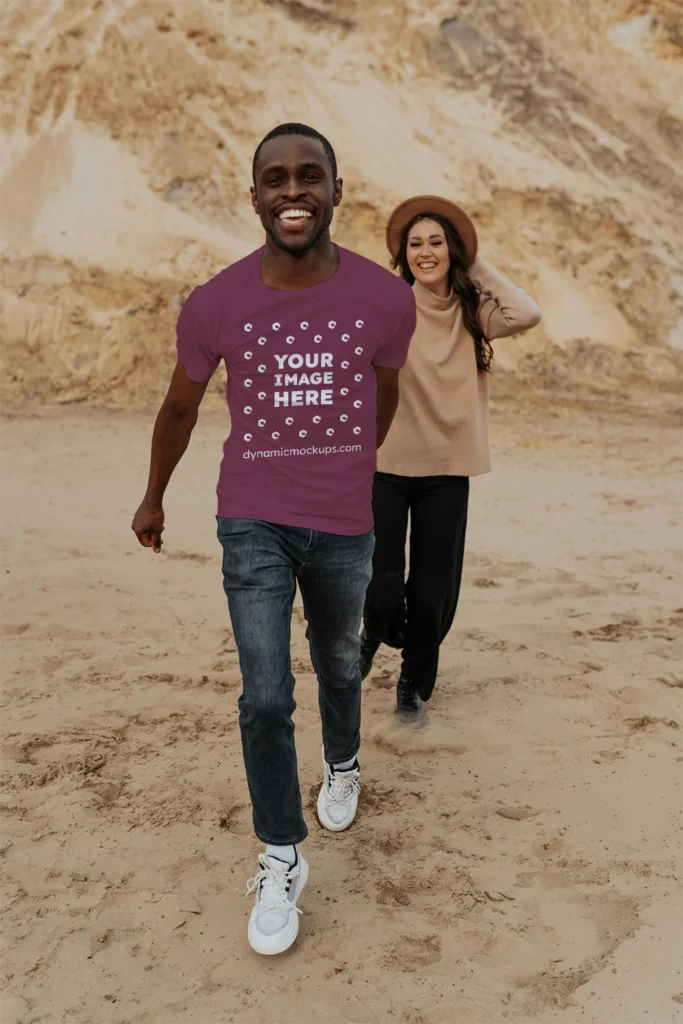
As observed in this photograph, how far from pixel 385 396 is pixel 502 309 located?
945 millimetres

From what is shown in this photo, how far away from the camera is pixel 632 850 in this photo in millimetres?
3166

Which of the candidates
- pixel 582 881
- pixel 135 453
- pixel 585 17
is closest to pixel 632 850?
pixel 582 881

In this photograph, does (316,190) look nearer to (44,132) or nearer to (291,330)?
(291,330)

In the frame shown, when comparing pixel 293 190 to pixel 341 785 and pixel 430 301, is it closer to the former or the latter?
pixel 430 301

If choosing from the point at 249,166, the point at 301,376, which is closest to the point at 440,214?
the point at 301,376

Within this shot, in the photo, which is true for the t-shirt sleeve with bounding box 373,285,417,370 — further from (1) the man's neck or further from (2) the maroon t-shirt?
(1) the man's neck

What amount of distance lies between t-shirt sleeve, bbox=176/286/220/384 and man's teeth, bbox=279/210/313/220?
283 millimetres

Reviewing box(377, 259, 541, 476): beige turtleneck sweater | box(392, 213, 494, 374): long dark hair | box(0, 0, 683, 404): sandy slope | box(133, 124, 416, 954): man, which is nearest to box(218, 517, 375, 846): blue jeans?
box(133, 124, 416, 954): man

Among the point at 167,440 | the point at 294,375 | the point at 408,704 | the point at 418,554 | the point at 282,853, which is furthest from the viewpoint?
the point at 408,704

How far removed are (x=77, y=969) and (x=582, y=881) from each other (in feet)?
4.67

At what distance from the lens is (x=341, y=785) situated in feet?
10.9

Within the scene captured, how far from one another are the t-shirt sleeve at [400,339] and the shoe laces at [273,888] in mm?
1363

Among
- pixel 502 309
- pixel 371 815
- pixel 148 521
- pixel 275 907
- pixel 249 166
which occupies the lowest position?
pixel 371 815

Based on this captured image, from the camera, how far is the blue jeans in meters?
2.62
